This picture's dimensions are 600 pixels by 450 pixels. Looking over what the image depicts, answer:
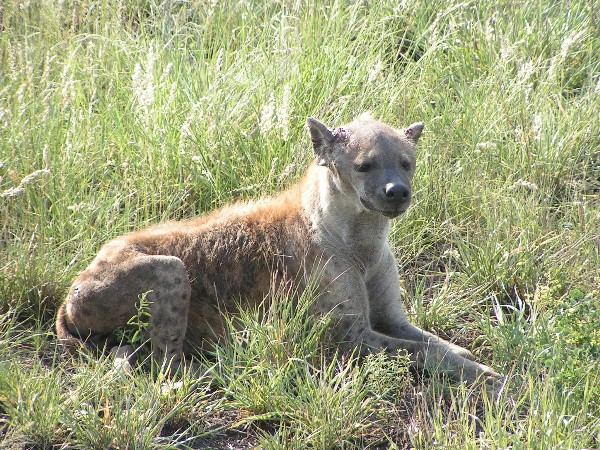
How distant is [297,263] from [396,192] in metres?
0.77

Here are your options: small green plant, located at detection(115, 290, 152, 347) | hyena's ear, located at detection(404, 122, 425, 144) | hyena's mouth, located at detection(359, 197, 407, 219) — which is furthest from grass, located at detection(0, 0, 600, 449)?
hyena's ear, located at detection(404, 122, 425, 144)

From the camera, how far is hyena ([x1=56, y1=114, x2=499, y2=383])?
589cm

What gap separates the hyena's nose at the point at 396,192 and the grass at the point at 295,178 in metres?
0.76

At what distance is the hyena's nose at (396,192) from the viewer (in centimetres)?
586

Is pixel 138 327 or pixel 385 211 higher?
pixel 385 211

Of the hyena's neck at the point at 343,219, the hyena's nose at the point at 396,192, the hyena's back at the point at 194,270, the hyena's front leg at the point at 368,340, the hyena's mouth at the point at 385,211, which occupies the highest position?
the hyena's nose at the point at 396,192

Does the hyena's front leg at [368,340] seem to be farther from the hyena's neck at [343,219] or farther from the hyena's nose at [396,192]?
the hyena's nose at [396,192]

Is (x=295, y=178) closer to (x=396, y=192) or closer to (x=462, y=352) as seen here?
(x=396, y=192)

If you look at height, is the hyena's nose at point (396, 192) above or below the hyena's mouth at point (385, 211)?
A: above

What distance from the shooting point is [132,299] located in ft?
19.3

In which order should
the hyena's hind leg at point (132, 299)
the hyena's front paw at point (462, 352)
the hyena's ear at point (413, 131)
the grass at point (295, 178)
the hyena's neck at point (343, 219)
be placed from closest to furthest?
the grass at point (295, 178)
the hyena's hind leg at point (132, 299)
the hyena's front paw at point (462, 352)
the hyena's neck at point (343, 219)
the hyena's ear at point (413, 131)

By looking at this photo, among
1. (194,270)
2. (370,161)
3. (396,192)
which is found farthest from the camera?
(194,270)

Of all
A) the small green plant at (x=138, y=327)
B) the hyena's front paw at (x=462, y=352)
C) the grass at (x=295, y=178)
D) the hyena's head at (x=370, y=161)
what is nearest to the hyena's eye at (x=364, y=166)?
the hyena's head at (x=370, y=161)

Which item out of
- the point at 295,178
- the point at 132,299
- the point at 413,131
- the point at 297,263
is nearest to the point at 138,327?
the point at 132,299
